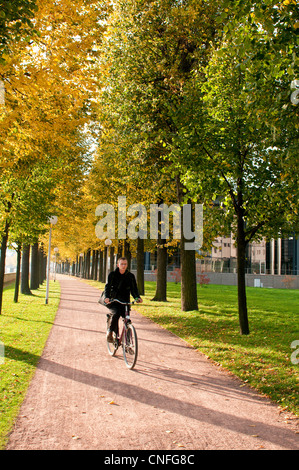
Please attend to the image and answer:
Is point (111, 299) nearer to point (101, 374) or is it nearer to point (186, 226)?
point (101, 374)

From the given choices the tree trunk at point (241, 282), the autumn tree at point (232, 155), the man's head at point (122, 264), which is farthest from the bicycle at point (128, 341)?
the tree trunk at point (241, 282)

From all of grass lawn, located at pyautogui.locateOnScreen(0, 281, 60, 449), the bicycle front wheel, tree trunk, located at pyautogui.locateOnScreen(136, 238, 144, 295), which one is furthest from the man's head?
tree trunk, located at pyautogui.locateOnScreen(136, 238, 144, 295)

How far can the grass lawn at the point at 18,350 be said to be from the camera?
5.27m

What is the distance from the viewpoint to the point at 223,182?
34.6 feet

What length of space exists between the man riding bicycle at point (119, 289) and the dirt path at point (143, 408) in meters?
0.87

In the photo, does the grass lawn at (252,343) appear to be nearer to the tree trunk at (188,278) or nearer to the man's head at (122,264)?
the tree trunk at (188,278)

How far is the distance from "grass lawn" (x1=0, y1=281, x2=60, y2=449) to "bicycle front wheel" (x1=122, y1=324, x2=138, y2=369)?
1640mm

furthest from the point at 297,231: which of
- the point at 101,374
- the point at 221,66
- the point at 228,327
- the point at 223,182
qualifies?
the point at 101,374

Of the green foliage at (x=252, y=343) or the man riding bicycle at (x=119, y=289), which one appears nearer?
the green foliage at (x=252, y=343)

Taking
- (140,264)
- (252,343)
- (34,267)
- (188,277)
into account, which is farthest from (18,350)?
(34,267)

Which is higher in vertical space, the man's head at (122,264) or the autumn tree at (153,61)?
the autumn tree at (153,61)

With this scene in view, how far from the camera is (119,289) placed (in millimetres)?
8227

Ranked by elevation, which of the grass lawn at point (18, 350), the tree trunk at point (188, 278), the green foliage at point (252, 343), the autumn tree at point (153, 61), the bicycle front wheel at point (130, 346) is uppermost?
the autumn tree at point (153, 61)

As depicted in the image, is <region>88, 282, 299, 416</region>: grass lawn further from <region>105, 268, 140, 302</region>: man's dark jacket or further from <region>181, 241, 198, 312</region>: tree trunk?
<region>105, 268, 140, 302</region>: man's dark jacket
